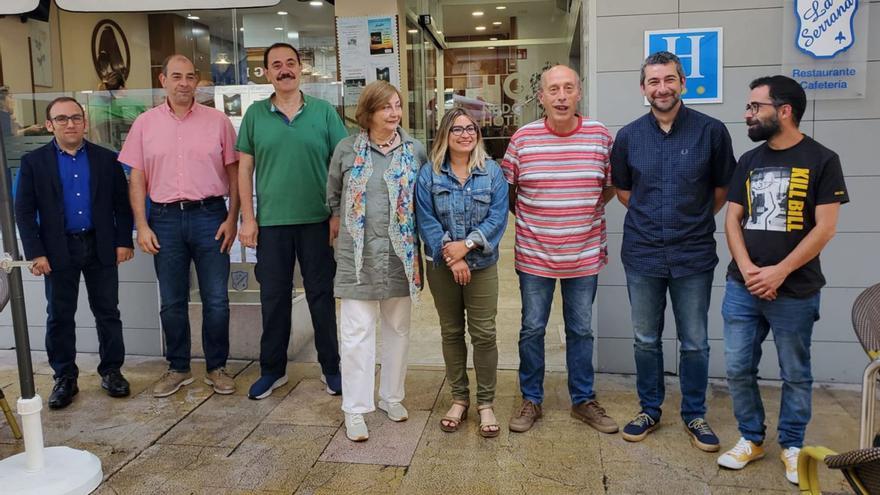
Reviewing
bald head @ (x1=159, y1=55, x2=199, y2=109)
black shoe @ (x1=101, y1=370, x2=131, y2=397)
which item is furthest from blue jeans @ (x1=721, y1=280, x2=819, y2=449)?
black shoe @ (x1=101, y1=370, x2=131, y2=397)

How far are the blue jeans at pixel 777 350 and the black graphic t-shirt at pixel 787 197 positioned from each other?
0.08 m

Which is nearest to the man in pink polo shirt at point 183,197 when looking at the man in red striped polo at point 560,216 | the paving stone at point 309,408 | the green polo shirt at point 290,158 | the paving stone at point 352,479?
the green polo shirt at point 290,158

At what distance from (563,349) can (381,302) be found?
1.67m

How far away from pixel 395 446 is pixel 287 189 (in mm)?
1369

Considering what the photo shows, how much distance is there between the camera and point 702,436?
121 inches

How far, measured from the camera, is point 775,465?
288 cm

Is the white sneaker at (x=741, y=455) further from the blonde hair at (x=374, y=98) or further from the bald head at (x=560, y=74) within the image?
the blonde hair at (x=374, y=98)

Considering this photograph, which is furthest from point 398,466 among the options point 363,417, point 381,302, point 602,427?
point 602,427

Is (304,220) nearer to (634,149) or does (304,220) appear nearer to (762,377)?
(634,149)

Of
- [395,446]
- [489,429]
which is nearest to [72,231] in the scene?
[395,446]

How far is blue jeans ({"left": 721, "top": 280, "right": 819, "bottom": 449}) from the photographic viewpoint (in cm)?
271

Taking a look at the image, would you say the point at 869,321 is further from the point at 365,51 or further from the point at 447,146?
the point at 365,51

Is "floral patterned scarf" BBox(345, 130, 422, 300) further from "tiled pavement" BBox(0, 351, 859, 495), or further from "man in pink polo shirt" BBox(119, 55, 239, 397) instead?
"man in pink polo shirt" BBox(119, 55, 239, 397)

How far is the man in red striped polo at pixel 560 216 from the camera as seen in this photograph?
3084 mm
